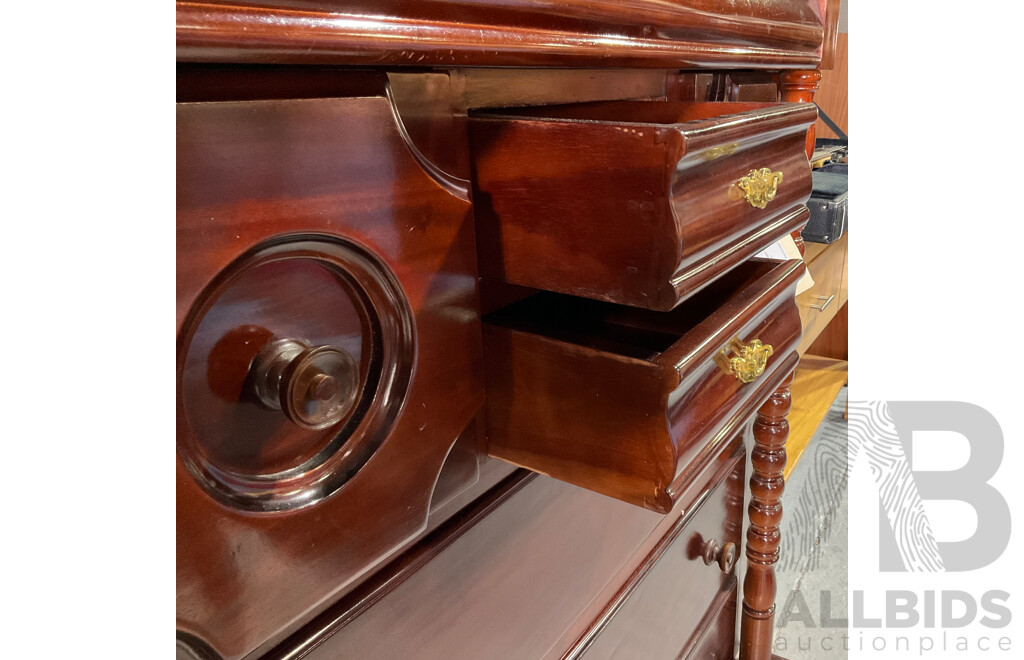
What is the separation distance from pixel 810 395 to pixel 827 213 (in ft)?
2.08

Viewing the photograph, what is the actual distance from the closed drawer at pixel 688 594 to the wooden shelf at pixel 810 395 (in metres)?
0.44

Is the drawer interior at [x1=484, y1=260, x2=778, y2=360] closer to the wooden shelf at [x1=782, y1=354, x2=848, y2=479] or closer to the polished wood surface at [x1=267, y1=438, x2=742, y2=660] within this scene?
the polished wood surface at [x1=267, y1=438, x2=742, y2=660]

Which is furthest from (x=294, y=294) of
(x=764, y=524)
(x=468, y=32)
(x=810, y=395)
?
(x=810, y=395)

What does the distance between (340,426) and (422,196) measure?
123mm

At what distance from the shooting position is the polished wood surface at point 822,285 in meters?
1.48

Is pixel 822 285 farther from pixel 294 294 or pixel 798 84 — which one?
pixel 294 294

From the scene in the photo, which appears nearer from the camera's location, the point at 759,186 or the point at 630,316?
the point at 759,186

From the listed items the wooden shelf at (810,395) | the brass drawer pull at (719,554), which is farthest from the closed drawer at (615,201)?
the wooden shelf at (810,395)

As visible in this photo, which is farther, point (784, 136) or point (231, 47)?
point (784, 136)

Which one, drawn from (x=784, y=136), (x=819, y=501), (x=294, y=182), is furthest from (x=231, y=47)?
(x=819, y=501)

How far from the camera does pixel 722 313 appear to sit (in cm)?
49

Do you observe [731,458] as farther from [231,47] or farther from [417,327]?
[231,47]

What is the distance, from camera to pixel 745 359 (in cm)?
52

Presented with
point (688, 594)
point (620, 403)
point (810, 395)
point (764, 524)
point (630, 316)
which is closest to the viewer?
point (620, 403)
